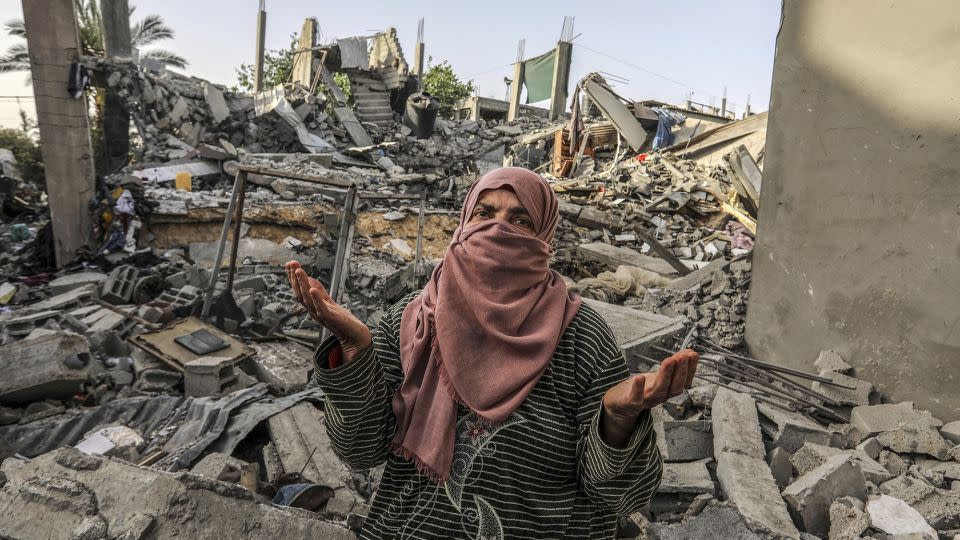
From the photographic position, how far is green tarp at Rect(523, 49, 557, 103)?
23281 mm

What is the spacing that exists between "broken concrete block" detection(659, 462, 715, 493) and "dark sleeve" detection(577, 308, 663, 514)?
1.75 meters

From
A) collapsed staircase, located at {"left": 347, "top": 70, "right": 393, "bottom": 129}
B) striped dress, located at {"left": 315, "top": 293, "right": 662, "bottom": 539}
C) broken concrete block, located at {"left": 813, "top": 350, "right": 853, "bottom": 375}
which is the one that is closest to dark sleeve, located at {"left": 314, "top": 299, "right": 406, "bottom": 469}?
striped dress, located at {"left": 315, "top": 293, "right": 662, "bottom": 539}

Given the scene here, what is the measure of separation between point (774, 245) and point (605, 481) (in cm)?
387

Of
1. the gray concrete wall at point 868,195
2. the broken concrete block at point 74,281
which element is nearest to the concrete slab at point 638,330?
the gray concrete wall at point 868,195

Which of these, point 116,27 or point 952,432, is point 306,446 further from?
point 116,27

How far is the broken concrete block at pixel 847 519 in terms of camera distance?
7.99ft

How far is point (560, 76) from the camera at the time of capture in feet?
74.0

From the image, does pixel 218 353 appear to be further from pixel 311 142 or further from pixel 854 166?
pixel 311 142

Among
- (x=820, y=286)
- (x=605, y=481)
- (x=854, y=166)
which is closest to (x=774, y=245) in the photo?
(x=820, y=286)

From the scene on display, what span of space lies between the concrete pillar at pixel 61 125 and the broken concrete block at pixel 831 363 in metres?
9.25

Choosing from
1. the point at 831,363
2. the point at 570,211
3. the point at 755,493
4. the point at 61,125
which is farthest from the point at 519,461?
the point at 570,211

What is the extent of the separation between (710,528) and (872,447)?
4.62 ft

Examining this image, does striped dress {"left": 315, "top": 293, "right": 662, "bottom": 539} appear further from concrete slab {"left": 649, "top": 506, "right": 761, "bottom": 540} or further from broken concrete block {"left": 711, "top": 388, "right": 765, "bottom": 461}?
broken concrete block {"left": 711, "top": 388, "right": 765, "bottom": 461}

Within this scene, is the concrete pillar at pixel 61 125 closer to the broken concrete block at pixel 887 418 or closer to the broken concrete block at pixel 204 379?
the broken concrete block at pixel 204 379
